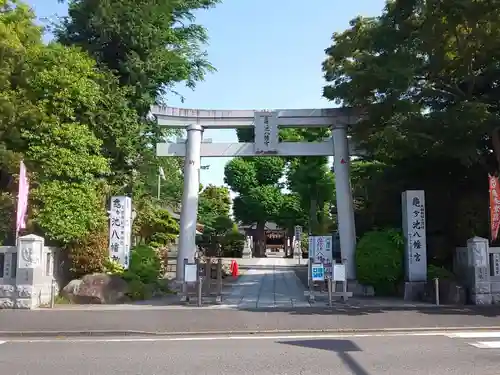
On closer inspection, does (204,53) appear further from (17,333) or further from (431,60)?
(17,333)

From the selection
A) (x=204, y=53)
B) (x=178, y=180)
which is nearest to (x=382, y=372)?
(x=204, y=53)

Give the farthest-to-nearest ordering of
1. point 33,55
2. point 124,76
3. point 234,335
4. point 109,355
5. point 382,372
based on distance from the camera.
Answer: point 124,76 < point 33,55 < point 234,335 < point 109,355 < point 382,372

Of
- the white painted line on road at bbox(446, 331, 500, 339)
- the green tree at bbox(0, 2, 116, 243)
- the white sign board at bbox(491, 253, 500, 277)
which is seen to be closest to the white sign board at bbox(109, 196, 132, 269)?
the green tree at bbox(0, 2, 116, 243)

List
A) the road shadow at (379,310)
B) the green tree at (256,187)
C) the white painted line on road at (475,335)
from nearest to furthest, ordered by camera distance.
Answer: the white painted line on road at (475,335) → the road shadow at (379,310) → the green tree at (256,187)

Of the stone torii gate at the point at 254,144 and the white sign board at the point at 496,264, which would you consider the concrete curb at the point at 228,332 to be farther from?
the stone torii gate at the point at 254,144

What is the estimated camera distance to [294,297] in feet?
59.5

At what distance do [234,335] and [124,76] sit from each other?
42.5 feet

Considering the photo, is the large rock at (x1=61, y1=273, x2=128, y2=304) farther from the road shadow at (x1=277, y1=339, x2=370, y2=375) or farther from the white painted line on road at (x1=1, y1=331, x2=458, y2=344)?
the road shadow at (x1=277, y1=339, x2=370, y2=375)

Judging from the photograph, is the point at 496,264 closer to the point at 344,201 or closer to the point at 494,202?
the point at 494,202

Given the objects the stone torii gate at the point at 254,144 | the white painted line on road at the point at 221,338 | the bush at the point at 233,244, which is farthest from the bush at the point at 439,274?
the bush at the point at 233,244

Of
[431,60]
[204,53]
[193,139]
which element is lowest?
[193,139]

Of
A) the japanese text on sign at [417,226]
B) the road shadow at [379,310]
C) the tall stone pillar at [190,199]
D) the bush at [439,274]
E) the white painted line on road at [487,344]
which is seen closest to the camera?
the white painted line on road at [487,344]

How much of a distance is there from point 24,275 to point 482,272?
13.3 m

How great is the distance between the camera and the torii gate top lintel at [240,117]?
19.7 metres
